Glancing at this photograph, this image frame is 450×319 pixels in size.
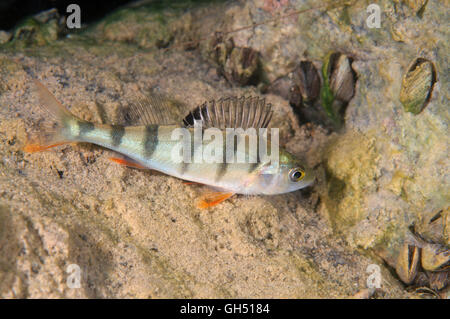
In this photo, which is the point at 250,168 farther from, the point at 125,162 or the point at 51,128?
the point at 51,128

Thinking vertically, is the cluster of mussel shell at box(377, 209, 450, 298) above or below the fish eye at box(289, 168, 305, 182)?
below

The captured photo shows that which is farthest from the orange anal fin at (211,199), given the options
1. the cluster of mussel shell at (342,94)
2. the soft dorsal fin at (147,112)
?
the cluster of mussel shell at (342,94)

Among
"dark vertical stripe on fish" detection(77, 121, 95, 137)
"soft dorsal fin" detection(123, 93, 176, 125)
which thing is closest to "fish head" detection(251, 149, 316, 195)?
"soft dorsal fin" detection(123, 93, 176, 125)

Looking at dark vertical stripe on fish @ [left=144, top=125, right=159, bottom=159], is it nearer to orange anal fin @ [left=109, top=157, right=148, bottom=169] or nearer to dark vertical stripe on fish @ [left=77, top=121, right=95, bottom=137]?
orange anal fin @ [left=109, top=157, right=148, bottom=169]

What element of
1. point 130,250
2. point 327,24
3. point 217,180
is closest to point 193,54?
point 327,24

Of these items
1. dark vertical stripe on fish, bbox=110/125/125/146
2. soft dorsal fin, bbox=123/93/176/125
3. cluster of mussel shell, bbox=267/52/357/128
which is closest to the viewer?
dark vertical stripe on fish, bbox=110/125/125/146

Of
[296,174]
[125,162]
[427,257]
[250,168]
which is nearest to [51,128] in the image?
[125,162]
